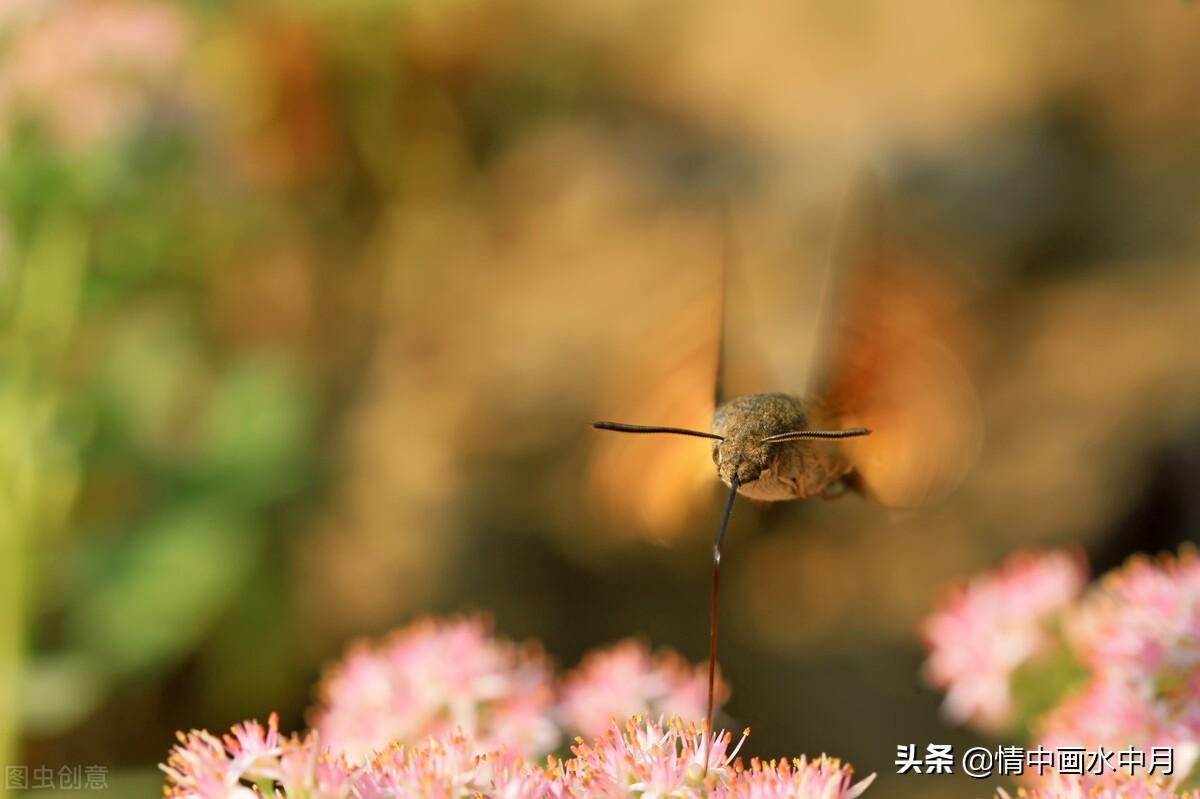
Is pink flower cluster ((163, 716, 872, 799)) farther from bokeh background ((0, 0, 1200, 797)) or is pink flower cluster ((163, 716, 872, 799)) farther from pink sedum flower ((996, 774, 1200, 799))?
bokeh background ((0, 0, 1200, 797))

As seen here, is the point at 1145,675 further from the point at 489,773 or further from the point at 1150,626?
the point at 489,773

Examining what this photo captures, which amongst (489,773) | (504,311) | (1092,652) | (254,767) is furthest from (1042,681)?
(504,311)

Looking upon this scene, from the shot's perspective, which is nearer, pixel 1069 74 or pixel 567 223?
pixel 1069 74

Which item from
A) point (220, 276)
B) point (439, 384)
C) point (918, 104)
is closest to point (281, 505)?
point (439, 384)

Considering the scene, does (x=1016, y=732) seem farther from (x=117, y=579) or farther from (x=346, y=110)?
(x=346, y=110)

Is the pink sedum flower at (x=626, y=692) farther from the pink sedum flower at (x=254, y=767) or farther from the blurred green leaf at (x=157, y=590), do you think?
the blurred green leaf at (x=157, y=590)
